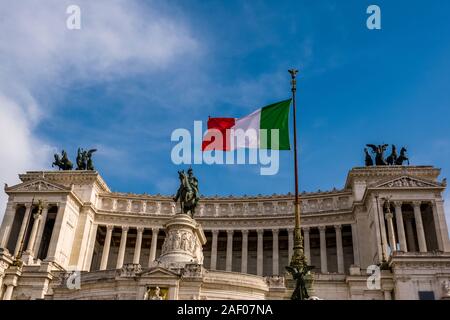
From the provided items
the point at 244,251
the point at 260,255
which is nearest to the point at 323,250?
the point at 260,255

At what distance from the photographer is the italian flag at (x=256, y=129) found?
2833 centimetres

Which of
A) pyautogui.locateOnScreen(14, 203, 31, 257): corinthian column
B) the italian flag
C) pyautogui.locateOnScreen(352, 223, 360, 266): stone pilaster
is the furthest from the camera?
pyautogui.locateOnScreen(352, 223, 360, 266): stone pilaster

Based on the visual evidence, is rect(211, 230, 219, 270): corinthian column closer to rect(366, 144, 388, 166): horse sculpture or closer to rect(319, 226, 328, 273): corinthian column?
rect(319, 226, 328, 273): corinthian column

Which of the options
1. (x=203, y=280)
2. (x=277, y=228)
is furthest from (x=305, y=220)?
(x=203, y=280)

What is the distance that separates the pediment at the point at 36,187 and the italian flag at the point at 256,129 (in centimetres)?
5028

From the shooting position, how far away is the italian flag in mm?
28328

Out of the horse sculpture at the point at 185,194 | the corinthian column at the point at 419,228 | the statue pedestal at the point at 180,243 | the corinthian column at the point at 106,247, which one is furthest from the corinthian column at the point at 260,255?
the horse sculpture at the point at 185,194

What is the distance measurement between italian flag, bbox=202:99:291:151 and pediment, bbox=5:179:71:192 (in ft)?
165

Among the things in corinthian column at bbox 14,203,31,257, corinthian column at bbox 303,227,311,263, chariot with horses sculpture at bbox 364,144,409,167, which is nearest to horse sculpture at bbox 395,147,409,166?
chariot with horses sculpture at bbox 364,144,409,167

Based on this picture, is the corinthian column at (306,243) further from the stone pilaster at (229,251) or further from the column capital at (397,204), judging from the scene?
the column capital at (397,204)

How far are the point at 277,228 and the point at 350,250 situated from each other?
44.2 ft

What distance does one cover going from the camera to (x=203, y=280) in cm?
3672

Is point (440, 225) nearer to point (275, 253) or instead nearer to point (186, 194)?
point (275, 253)
